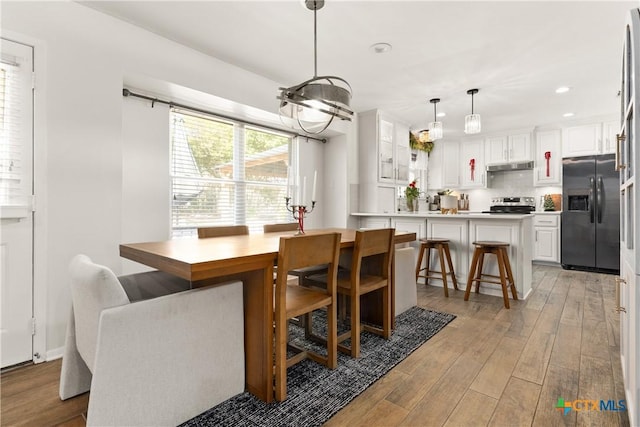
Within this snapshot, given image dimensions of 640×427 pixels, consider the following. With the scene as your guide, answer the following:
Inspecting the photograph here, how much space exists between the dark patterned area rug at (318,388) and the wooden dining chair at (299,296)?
89mm

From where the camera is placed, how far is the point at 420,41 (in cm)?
289

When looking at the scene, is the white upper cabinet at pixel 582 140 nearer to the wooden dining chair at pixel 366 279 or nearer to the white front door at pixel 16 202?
the wooden dining chair at pixel 366 279

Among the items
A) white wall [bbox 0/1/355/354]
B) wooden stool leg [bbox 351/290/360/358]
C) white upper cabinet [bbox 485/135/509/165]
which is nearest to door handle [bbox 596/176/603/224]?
white upper cabinet [bbox 485/135/509/165]

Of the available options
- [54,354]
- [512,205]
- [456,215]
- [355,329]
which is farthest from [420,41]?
[512,205]

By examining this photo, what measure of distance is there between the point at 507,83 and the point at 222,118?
3.43m

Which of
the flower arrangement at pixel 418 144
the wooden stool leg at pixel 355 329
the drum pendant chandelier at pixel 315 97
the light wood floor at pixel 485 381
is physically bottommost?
the light wood floor at pixel 485 381

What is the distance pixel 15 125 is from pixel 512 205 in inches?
269

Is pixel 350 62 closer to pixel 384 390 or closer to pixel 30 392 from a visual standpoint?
pixel 384 390

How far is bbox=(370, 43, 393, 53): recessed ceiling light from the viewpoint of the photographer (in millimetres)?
2964

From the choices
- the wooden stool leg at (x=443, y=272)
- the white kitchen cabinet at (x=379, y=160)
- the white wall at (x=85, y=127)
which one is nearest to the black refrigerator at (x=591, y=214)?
the white kitchen cabinet at (x=379, y=160)

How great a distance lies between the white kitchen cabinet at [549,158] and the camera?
568cm

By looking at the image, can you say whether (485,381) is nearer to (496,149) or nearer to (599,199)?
(599,199)

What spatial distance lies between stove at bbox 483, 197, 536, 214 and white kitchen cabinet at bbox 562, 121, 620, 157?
3.33ft

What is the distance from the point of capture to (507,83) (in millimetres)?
3836
